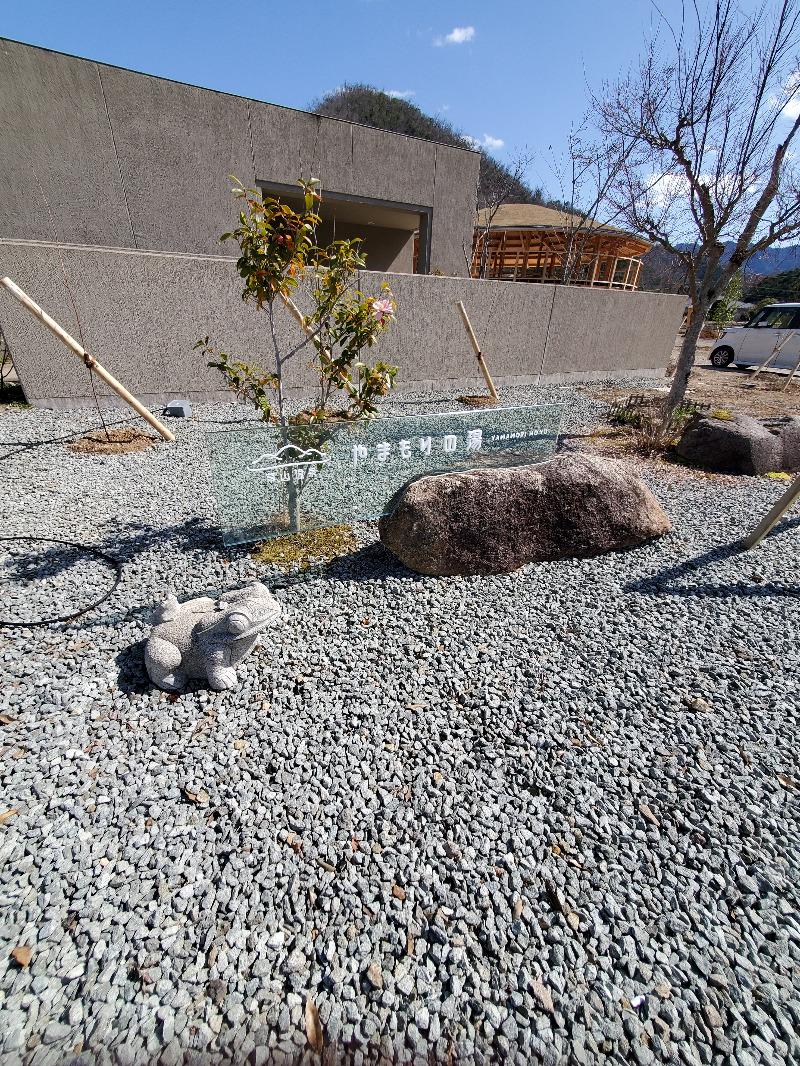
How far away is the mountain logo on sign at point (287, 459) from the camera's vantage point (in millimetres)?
3127

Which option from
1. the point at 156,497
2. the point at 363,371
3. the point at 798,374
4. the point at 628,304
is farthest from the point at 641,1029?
the point at 798,374

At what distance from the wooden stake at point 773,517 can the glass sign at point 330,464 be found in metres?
2.19

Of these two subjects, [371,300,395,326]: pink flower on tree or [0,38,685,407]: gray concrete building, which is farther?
Result: [0,38,685,407]: gray concrete building

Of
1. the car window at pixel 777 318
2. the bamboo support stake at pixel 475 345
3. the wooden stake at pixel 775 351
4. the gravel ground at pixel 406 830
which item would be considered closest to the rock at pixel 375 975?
the gravel ground at pixel 406 830

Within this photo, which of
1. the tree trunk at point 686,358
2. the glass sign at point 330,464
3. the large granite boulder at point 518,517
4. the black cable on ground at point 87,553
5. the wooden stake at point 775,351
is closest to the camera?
the black cable on ground at point 87,553

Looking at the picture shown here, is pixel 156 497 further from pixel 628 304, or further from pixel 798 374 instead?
pixel 798 374

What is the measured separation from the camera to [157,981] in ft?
4.48

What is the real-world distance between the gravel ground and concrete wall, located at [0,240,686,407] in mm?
4490

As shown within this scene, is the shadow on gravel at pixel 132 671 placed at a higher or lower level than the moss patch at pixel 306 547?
lower

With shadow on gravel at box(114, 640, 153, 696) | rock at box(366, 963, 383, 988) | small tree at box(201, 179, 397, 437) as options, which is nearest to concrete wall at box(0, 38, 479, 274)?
small tree at box(201, 179, 397, 437)

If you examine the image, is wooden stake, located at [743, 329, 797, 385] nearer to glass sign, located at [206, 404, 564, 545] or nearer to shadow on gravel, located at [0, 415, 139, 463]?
glass sign, located at [206, 404, 564, 545]

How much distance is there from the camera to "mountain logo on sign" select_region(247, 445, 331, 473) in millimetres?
3127

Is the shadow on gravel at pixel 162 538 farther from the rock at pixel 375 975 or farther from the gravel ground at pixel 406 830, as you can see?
the rock at pixel 375 975

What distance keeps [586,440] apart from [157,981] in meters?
6.94
